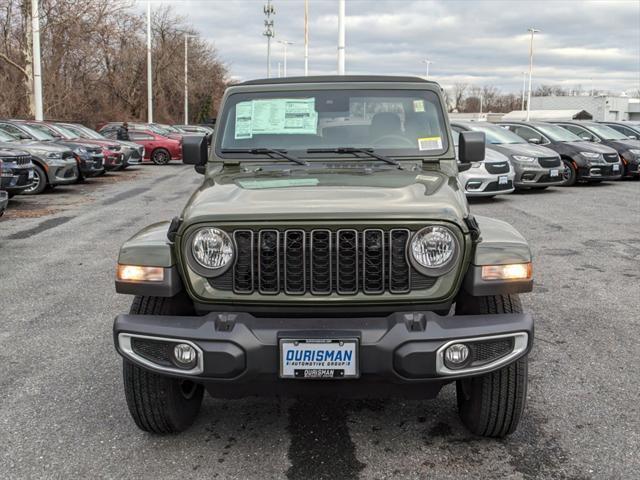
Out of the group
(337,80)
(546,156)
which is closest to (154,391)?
(337,80)

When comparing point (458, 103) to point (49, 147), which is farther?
point (458, 103)

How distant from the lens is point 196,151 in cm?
457

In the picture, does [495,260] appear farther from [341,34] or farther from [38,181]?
[341,34]

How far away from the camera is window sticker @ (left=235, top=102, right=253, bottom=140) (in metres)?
4.37

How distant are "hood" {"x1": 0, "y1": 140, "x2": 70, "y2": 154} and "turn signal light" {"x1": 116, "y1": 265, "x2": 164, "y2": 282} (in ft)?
39.5

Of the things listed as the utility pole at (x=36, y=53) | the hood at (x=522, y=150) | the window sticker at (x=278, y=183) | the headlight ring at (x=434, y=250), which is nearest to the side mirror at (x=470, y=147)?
the window sticker at (x=278, y=183)

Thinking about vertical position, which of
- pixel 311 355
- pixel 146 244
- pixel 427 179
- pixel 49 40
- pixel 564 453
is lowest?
pixel 564 453

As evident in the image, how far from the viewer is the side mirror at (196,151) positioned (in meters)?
4.54

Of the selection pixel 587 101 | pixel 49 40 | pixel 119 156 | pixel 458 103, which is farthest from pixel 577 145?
pixel 458 103

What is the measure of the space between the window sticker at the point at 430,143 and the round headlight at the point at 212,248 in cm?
169

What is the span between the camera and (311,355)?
290 centimetres

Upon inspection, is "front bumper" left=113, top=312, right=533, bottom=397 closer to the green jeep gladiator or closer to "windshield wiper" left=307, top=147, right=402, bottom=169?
the green jeep gladiator

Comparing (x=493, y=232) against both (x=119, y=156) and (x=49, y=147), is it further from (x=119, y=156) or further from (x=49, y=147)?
(x=119, y=156)

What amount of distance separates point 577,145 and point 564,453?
15.2m
